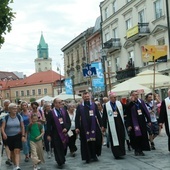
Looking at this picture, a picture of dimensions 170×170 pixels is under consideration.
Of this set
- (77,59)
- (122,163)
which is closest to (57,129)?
(122,163)

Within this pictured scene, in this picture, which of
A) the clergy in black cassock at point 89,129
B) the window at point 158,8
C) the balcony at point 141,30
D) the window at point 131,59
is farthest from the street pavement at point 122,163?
the window at point 131,59

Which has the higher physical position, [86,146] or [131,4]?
[131,4]

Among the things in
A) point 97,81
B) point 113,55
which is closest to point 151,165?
point 97,81

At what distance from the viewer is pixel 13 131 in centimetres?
855

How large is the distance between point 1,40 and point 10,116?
942 cm

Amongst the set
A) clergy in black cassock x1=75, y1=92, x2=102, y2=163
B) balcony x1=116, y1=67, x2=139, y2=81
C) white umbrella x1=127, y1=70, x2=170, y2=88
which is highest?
balcony x1=116, y1=67, x2=139, y2=81

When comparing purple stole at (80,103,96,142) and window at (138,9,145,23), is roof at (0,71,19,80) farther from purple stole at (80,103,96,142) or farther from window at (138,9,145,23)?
purple stole at (80,103,96,142)

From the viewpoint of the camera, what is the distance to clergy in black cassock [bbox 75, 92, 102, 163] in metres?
9.66

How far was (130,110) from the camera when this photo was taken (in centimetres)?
1045

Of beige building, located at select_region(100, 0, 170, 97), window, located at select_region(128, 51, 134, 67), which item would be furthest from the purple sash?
window, located at select_region(128, 51, 134, 67)

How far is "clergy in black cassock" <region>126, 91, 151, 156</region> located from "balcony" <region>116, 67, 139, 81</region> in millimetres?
23027

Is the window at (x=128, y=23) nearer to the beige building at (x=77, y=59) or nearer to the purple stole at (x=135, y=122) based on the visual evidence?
the beige building at (x=77, y=59)

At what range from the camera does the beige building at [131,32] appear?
96.4 feet

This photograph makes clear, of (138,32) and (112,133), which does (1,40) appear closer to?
(112,133)
